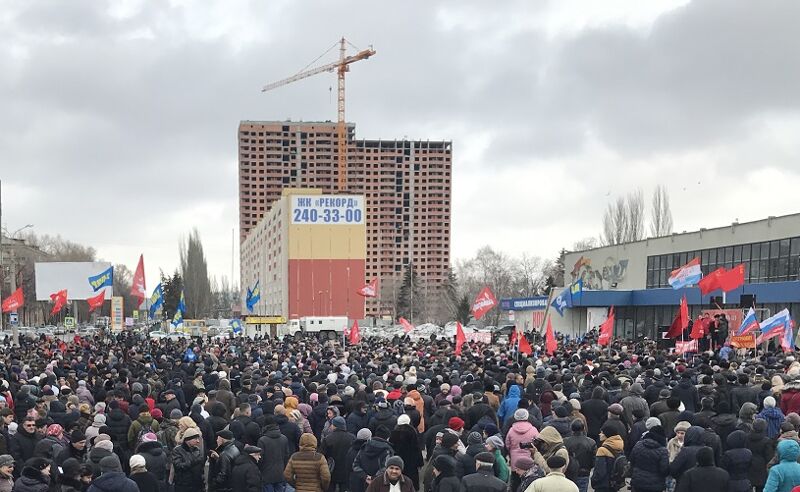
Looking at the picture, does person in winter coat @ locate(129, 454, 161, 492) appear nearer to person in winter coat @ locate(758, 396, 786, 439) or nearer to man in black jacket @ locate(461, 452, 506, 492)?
man in black jacket @ locate(461, 452, 506, 492)

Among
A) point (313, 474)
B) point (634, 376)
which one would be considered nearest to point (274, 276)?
point (634, 376)

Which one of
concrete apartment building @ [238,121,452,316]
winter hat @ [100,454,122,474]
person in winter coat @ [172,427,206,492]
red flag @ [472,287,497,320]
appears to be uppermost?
concrete apartment building @ [238,121,452,316]

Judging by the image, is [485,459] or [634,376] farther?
[634,376]

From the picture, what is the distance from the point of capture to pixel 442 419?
1152 cm

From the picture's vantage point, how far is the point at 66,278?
52156 mm

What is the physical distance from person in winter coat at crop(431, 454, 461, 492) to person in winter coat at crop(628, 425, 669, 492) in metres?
2.25

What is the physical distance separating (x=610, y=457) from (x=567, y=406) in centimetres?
125

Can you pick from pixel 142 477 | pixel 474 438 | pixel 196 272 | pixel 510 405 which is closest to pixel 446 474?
pixel 474 438

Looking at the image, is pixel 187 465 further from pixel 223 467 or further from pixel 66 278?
pixel 66 278

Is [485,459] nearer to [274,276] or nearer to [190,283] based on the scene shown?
[274,276]

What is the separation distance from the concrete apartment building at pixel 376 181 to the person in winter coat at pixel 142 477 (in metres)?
151

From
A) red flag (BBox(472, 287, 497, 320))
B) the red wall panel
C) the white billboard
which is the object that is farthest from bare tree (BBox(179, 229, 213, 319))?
red flag (BBox(472, 287, 497, 320))

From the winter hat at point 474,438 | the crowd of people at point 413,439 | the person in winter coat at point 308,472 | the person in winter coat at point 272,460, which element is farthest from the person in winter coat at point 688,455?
the person in winter coat at point 272,460

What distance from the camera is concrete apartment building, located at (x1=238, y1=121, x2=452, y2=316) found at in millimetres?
163875
